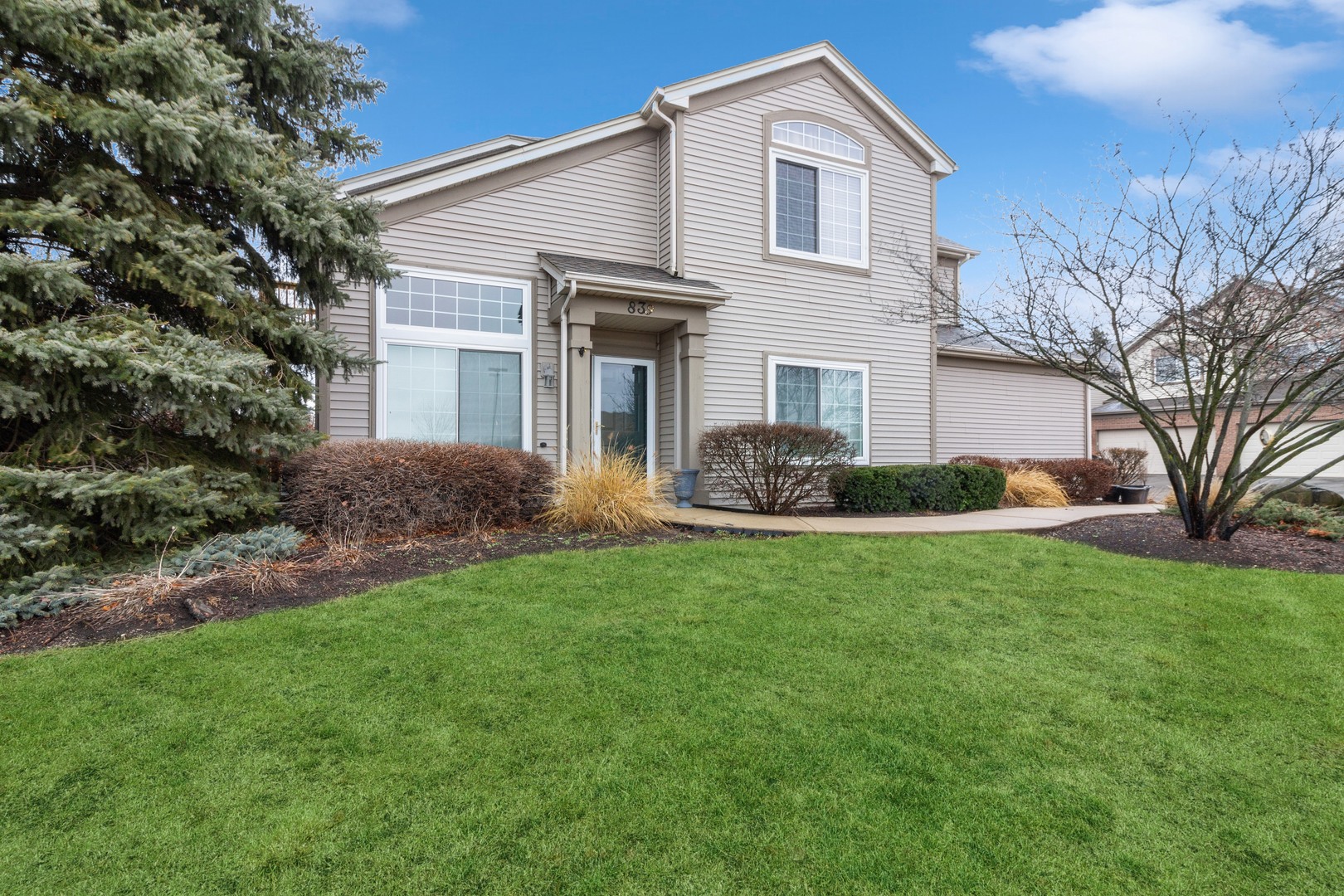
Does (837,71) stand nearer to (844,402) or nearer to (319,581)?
(844,402)

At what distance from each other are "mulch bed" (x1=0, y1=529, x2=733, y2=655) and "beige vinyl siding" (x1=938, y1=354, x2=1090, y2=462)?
27.5ft

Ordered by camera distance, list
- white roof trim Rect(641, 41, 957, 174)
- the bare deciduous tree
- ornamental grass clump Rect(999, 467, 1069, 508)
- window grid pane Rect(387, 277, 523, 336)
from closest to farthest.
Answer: the bare deciduous tree < window grid pane Rect(387, 277, 523, 336) < white roof trim Rect(641, 41, 957, 174) < ornamental grass clump Rect(999, 467, 1069, 508)

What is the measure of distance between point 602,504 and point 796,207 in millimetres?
6415

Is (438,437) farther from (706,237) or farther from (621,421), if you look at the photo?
(706,237)

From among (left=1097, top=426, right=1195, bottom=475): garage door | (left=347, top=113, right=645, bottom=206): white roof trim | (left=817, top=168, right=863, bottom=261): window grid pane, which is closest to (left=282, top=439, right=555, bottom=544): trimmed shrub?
(left=347, top=113, right=645, bottom=206): white roof trim

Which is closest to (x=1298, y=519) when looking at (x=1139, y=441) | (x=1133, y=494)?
(x=1133, y=494)

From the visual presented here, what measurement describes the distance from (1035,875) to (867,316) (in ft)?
32.2

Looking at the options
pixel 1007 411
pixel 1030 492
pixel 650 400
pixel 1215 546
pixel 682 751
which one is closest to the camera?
pixel 682 751

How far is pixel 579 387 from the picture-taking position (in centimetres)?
829

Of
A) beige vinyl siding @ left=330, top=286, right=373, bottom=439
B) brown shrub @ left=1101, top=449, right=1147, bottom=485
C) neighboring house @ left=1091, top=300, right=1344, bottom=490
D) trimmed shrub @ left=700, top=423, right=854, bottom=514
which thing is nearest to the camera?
beige vinyl siding @ left=330, top=286, right=373, bottom=439

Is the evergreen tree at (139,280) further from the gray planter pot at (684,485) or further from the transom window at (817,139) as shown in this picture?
the transom window at (817,139)

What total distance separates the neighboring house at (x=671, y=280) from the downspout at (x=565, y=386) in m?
0.04

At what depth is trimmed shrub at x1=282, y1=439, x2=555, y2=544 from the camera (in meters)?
5.72

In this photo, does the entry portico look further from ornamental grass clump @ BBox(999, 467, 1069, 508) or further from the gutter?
ornamental grass clump @ BBox(999, 467, 1069, 508)
